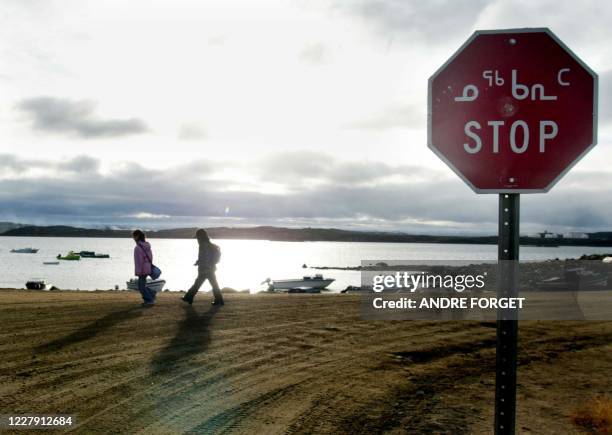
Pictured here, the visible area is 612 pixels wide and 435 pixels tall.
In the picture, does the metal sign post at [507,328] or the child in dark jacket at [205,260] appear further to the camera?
the child in dark jacket at [205,260]

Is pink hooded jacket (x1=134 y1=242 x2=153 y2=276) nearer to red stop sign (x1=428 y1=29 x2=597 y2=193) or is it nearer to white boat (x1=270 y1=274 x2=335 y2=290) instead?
red stop sign (x1=428 y1=29 x2=597 y2=193)

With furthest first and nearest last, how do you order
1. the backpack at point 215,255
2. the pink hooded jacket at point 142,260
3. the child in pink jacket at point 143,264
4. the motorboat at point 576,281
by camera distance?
the motorboat at point 576,281 → the backpack at point 215,255 → the pink hooded jacket at point 142,260 → the child in pink jacket at point 143,264

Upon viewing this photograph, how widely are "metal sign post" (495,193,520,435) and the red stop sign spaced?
228mm

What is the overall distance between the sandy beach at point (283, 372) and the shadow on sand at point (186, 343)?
0.04 metres

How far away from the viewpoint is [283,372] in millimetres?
7578

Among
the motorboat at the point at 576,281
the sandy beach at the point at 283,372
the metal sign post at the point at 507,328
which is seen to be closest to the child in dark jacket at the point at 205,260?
the sandy beach at the point at 283,372

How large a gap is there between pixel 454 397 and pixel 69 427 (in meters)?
4.37

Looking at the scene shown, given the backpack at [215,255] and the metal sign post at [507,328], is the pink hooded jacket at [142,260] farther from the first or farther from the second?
the metal sign post at [507,328]

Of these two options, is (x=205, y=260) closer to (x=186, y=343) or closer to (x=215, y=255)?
(x=215, y=255)

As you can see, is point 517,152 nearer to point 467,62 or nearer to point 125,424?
point 467,62

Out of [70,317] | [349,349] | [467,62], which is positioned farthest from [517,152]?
[70,317]

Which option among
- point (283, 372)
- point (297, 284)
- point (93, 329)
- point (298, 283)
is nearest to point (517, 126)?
point (283, 372)

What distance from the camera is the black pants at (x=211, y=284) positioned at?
1381cm

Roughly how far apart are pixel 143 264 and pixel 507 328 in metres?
12.8
